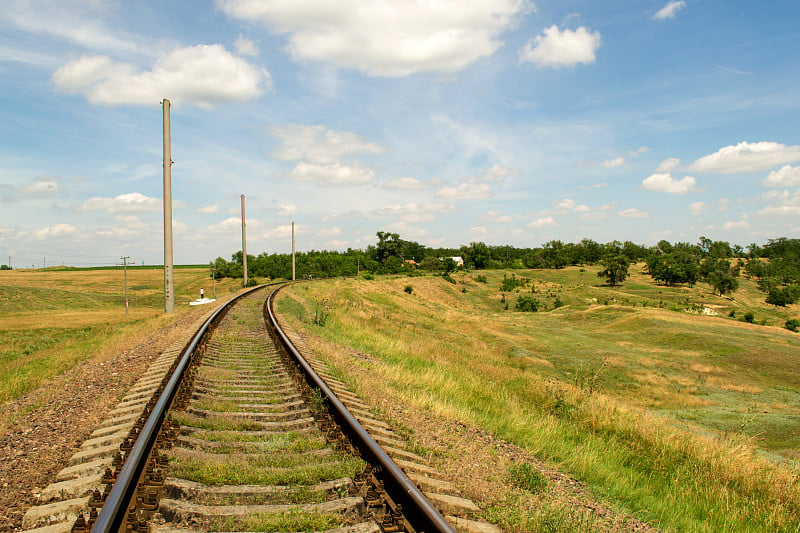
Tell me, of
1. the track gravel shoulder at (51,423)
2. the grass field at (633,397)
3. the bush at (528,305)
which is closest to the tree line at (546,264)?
A: the bush at (528,305)

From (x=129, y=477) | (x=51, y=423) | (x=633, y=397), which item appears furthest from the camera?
(x=633, y=397)

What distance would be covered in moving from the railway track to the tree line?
8157 cm

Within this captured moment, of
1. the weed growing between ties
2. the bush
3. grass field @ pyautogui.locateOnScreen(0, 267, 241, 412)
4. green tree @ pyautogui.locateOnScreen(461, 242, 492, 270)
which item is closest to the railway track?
the weed growing between ties

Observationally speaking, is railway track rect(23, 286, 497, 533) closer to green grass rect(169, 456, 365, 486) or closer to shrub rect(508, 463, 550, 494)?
green grass rect(169, 456, 365, 486)

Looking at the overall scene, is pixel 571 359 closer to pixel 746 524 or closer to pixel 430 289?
pixel 746 524

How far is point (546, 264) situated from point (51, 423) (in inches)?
5852

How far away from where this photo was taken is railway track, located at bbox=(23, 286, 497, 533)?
3.50 metres

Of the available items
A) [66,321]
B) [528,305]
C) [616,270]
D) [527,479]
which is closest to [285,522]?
[527,479]

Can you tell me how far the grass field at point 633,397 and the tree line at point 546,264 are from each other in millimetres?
61220

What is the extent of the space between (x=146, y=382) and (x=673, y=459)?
868cm

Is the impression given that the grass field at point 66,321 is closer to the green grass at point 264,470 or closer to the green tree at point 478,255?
the green grass at point 264,470

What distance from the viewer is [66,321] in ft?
141

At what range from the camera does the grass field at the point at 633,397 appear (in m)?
6.40

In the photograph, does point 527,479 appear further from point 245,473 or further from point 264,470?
point 245,473
